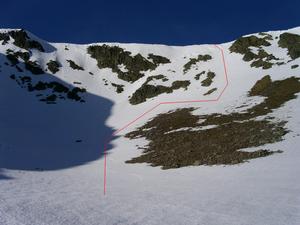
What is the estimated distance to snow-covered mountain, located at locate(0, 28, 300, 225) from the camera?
15.4 metres

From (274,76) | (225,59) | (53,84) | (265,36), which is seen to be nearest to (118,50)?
(53,84)

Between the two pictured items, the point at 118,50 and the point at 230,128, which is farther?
the point at 118,50

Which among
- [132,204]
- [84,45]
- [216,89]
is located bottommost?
[132,204]

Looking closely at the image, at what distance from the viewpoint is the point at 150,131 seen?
49844mm

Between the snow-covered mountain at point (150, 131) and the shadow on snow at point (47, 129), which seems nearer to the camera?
the snow-covered mountain at point (150, 131)

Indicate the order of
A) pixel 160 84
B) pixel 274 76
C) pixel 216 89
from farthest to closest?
pixel 160 84 → pixel 216 89 → pixel 274 76

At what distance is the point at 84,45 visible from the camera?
11069 centimetres

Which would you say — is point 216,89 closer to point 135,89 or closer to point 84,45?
point 135,89

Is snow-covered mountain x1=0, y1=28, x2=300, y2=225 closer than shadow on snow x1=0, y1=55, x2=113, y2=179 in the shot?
Yes

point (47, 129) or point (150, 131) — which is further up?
point (47, 129)

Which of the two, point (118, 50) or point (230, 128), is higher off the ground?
Result: point (118, 50)

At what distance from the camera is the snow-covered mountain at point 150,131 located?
15.4m

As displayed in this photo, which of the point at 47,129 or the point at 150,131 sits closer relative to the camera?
the point at 150,131

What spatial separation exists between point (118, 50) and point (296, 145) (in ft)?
276
